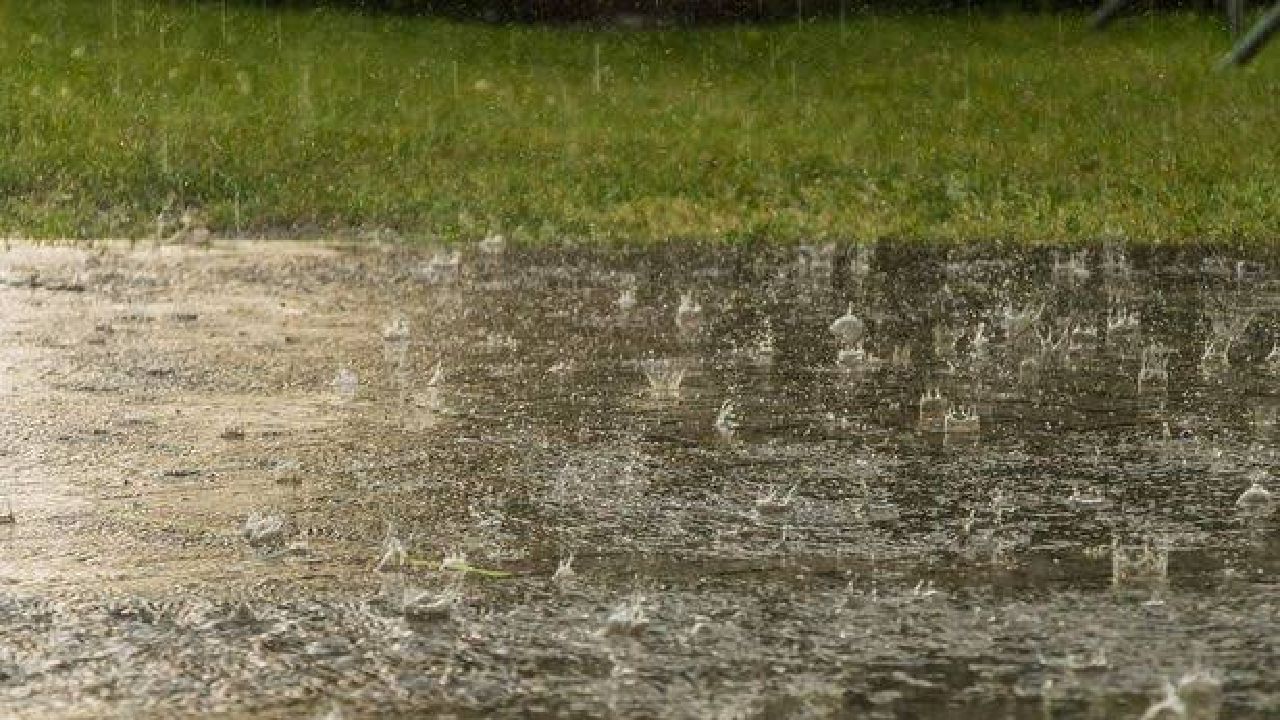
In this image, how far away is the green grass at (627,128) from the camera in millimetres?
14156

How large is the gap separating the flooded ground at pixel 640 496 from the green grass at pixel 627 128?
7.83 feet

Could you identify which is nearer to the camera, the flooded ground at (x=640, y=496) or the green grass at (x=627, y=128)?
the flooded ground at (x=640, y=496)

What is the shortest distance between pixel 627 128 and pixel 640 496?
10591 mm

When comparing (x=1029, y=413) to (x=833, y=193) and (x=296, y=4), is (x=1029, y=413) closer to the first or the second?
(x=833, y=193)

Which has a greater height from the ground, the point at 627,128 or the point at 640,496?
the point at 627,128

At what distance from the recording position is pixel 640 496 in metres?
6.68

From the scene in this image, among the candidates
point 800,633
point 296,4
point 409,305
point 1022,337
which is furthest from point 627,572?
point 296,4

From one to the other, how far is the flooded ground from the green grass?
2.39 m

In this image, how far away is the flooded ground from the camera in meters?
4.81

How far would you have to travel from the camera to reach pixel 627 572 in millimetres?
5715

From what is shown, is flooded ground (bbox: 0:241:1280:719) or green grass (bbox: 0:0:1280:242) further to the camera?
green grass (bbox: 0:0:1280:242)

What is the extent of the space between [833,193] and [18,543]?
30.3 feet

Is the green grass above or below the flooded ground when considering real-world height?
above

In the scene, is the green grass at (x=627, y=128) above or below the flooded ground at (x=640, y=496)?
above
